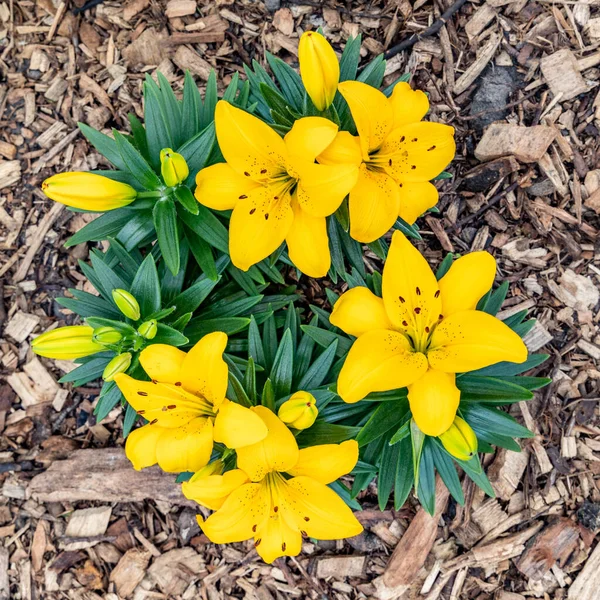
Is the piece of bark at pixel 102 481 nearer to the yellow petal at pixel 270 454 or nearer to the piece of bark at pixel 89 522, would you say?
the piece of bark at pixel 89 522

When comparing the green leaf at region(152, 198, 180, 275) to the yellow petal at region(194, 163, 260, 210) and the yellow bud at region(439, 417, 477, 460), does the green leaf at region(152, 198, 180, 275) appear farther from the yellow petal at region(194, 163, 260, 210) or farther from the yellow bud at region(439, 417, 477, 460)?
the yellow bud at region(439, 417, 477, 460)

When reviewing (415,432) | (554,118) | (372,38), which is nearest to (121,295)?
(415,432)

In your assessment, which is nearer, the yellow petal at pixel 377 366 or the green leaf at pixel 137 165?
the yellow petal at pixel 377 366

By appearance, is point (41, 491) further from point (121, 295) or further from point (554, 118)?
point (554, 118)

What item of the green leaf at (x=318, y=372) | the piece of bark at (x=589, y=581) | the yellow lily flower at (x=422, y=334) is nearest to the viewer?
the yellow lily flower at (x=422, y=334)

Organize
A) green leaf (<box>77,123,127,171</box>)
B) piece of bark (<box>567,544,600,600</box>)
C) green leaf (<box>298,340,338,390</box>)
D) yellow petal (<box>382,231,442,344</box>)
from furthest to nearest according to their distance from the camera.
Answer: piece of bark (<box>567,544,600,600</box>)
green leaf (<box>77,123,127,171</box>)
green leaf (<box>298,340,338,390</box>)
yellow petal (<box>382,231,442,344</box>)

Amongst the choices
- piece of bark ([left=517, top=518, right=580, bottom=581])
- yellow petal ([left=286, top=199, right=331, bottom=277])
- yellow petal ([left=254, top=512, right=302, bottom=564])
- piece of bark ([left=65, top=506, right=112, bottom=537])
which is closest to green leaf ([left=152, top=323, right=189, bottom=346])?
yellow petal ([left=286, top=199, right=331, bottom=277])

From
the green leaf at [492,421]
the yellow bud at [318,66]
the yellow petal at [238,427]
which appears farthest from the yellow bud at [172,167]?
the green leaf at [492,421]
